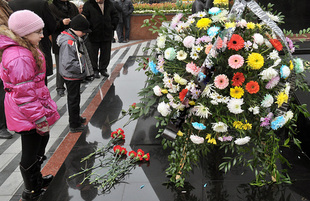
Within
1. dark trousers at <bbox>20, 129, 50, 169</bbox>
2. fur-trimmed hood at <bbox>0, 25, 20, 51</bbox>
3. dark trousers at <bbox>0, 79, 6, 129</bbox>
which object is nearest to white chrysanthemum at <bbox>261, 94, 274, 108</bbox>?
dark trousers at <bbox>20, 129, 50, 169</bbox>

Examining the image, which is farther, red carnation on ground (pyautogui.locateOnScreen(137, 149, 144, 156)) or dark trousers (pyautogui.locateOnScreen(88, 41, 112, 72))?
dark trousers (pyautogui.locateOnScreen(88, 41, 112, 72))

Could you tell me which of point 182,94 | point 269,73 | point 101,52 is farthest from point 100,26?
point 269,73

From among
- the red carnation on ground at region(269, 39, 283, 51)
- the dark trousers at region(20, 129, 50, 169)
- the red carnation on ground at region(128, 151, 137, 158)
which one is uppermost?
the red carnation on ground at region(269, 39, 283, 51)

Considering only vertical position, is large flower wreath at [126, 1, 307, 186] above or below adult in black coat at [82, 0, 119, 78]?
above

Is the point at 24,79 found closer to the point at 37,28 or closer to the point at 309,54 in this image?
the point at 37,28

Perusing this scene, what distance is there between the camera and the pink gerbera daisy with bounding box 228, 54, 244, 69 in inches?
92.1

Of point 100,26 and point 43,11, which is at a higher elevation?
point 43,11

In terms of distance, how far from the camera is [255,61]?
2.37m

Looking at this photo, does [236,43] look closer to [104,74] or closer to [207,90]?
[207,90]

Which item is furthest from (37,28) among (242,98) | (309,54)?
Answer: (309,54)

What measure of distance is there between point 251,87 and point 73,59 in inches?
95.1

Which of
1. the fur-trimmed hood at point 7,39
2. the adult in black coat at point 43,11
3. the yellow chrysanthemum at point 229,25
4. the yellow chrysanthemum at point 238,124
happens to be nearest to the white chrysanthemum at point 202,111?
the yellow chrysanthemum at point 238,124

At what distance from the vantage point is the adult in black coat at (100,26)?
6406 mm

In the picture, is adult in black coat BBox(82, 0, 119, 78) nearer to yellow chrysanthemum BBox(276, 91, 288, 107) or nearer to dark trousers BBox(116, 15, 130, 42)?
yellow chrysanthemum BBox(276, 91, 288, 107)
